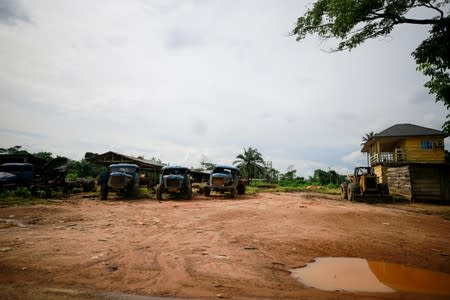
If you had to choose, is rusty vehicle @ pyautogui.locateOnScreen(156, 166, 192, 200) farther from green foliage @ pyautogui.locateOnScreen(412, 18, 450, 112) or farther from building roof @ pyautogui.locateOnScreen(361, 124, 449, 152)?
building roof @ pyautogui.locateOnScreen(361, 124, 449, 152)

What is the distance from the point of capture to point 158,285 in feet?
10.6

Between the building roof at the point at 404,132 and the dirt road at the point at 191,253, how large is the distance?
19.5 meters

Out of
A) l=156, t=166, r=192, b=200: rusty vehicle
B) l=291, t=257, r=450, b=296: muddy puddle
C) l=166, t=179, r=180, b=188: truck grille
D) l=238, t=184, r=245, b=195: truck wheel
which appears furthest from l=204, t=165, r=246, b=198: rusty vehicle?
l=291, t=257, r=450, b=296: muddy puddle

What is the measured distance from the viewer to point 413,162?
902 inches

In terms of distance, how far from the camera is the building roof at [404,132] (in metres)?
24.2

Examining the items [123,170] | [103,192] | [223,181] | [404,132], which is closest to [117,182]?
[103,192]

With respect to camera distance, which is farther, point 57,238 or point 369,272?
point 57,238

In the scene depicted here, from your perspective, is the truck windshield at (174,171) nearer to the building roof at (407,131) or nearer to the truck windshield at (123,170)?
the truck windshield at (123,170)

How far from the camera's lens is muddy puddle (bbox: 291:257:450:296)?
10.7ft

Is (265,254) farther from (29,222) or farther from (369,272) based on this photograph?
(29,222)

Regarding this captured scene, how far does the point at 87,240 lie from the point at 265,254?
375cm

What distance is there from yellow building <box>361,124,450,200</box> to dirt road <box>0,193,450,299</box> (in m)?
12.0

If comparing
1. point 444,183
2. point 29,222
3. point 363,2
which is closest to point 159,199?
point 29,222

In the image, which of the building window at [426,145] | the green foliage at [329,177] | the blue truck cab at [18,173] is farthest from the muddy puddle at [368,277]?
the green foliage at [329,177]
